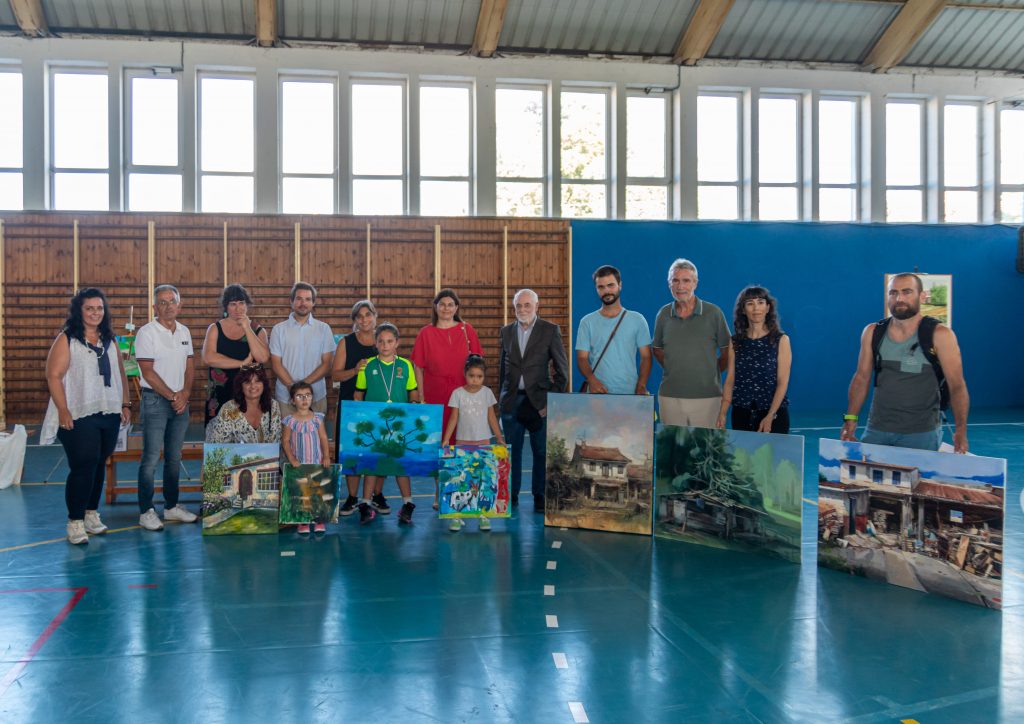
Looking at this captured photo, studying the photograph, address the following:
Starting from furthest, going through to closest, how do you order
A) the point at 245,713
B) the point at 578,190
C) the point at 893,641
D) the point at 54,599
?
1. the point at 578,190
2. the point at 54,599
3. the point at 893,641
4. the point at 245,713

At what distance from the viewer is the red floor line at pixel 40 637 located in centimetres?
302

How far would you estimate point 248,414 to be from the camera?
5.40 meters

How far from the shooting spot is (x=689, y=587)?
13.7ft

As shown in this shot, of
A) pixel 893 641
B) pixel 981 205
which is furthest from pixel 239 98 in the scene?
pixel 981 205

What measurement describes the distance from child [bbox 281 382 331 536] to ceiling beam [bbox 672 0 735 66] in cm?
1006

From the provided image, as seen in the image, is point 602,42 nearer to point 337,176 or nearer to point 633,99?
point 633,99

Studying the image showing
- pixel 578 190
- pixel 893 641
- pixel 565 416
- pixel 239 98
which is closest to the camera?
pixel 893 641

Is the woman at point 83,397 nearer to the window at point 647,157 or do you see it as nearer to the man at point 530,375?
the man at point 530,375

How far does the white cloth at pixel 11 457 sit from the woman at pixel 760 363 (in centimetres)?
618

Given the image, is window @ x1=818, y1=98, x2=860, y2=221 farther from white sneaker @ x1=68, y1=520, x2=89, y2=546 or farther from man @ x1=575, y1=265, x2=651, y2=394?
white sneaker @ x1=68, y1=520, x2=89, y2=546

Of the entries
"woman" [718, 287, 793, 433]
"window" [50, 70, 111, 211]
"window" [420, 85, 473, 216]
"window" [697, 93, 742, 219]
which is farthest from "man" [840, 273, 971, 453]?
"window" [50, 70, 111, 211]

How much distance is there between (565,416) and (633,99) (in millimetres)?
9277

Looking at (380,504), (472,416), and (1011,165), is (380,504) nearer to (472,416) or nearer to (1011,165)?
(472,416)

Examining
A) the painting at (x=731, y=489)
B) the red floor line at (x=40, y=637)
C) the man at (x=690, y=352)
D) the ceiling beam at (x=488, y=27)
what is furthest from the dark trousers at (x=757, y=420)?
the ceiling beam at (x=488, y=27)
